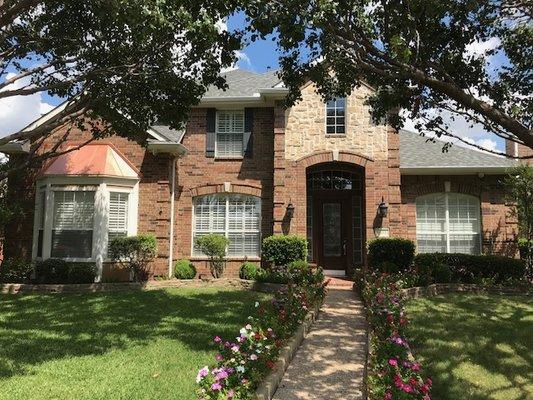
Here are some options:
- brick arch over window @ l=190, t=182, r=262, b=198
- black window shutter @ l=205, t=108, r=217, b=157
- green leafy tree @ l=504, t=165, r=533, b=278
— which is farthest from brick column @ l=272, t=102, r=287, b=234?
green leafy tree @ l=504, t=165, r=533, b=278

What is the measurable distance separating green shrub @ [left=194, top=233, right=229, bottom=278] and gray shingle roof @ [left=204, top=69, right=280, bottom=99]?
192 inches

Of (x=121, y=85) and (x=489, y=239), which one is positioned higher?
(x=121, y=85)

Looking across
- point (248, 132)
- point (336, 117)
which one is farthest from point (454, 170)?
point (248, 132)

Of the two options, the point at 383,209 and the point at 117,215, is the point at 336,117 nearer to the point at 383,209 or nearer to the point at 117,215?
the point at 383,209

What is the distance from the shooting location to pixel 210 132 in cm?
1623

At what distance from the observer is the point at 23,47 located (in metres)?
9.70

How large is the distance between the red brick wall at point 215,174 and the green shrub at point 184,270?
830 mm

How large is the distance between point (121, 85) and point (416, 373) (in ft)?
26.2

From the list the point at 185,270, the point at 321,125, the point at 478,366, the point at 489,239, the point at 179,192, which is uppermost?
the point at 321,125

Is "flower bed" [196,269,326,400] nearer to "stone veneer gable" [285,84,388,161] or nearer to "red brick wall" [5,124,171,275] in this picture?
"red brick wall" [5,124,171,275]

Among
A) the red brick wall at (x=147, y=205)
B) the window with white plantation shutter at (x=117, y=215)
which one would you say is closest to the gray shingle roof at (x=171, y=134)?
the red brick wall at (x=147, y=205)

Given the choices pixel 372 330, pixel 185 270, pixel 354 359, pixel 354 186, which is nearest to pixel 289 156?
pixel 354 186

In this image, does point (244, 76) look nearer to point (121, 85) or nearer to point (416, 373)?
point (121, 85)

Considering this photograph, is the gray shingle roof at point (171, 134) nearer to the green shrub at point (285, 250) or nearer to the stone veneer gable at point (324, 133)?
the stone veneer gable at point (324, 133)
